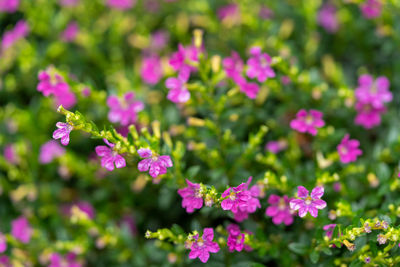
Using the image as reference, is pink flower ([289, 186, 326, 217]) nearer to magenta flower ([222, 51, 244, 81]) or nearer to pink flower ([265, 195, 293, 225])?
pink flower ([265, 195, 293, 225])

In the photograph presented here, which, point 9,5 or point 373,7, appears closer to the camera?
point 373,7

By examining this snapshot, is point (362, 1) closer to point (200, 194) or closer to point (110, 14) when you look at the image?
point (200, 194)

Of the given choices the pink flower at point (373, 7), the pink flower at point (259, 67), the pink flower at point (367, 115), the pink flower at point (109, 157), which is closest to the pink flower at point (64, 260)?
the pink flower at point (109, 157)

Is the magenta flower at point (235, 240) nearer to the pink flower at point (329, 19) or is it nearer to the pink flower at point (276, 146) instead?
the pink flower at point (276, 146)

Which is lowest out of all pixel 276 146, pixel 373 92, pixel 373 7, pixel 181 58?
pixel 276 146

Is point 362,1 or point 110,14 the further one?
point 110,14

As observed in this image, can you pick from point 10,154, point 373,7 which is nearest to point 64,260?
point 10,154

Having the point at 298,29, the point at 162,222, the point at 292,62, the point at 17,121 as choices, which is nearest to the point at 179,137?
the point at 162,222

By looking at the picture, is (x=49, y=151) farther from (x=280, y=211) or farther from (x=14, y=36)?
(x=280, y=211)
